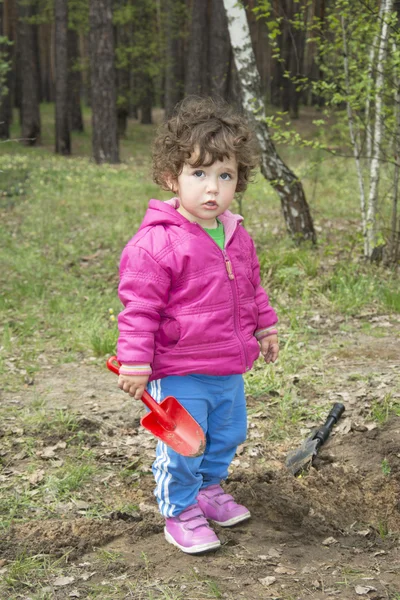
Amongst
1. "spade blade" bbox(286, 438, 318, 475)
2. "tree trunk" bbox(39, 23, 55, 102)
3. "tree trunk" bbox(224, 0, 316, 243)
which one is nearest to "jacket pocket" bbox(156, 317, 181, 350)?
"spade blade" bbox(286, 438, 318, 475)

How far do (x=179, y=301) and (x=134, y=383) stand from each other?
0.41 meters

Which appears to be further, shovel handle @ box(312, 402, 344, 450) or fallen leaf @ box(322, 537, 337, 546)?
shovel handle @ box(312, 402, 344, 450)

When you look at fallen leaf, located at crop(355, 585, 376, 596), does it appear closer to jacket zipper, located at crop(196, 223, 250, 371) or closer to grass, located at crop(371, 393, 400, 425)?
jacket zipper, located at crop(196, 223, 250, 371)

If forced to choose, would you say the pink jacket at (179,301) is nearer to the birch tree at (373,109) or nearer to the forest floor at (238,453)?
the forest floor at (238,453)

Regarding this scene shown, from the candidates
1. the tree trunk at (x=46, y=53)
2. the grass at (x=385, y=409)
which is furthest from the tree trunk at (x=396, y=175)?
the tree trunk at (x=46, y=53)

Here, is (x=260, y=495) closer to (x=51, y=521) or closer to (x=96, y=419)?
(x=51, y=521)

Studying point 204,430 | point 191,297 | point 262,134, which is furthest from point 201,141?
point 262,134

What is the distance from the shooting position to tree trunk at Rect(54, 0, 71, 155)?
21.6 meters

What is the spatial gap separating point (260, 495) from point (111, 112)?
16.6 m

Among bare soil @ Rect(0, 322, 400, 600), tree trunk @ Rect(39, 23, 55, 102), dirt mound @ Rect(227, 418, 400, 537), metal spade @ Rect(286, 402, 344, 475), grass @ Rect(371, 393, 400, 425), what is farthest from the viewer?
tree trunk @ Rect(39, 23, 55, 102)

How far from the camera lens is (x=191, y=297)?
297cm

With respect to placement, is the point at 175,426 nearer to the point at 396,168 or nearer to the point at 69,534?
the point at 69,534

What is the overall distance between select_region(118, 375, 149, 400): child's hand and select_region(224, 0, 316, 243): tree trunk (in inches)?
208

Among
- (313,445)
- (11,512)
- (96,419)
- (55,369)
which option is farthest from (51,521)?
Answer: (55,369)
